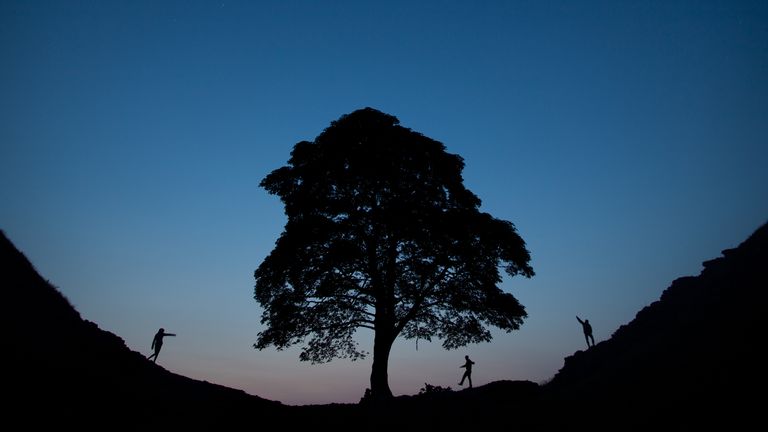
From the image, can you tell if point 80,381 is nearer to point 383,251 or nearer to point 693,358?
point 383,251

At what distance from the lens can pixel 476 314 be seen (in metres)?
18.7

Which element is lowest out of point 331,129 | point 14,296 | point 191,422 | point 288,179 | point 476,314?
point 191,422

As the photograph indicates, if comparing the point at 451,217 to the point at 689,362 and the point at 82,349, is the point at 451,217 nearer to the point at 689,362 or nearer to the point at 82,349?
the point at 689,362

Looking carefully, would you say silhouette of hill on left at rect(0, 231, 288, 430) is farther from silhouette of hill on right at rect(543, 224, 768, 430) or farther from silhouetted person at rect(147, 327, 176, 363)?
silhouette of hill on right at rect(543, 224, 768, 430)

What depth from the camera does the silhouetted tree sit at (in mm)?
17797

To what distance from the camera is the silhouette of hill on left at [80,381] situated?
8867 millimetres

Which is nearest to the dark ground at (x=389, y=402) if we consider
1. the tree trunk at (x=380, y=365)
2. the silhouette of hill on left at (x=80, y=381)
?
the silhouette of hill on left at (x=80, y=381)

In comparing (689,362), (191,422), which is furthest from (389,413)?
(689,362)

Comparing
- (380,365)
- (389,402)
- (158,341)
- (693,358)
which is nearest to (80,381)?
(158,341)

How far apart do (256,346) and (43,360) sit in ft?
29.0

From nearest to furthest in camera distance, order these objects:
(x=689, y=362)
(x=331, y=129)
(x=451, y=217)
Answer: (x=689, y=362)
(x=451, y=217)
(x=331, y=129)

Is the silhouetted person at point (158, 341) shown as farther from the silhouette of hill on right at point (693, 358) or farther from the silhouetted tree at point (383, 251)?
the silhouette of hill on right at point (693, 358)

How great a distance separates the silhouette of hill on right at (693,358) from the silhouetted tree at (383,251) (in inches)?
215

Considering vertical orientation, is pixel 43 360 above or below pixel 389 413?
above
